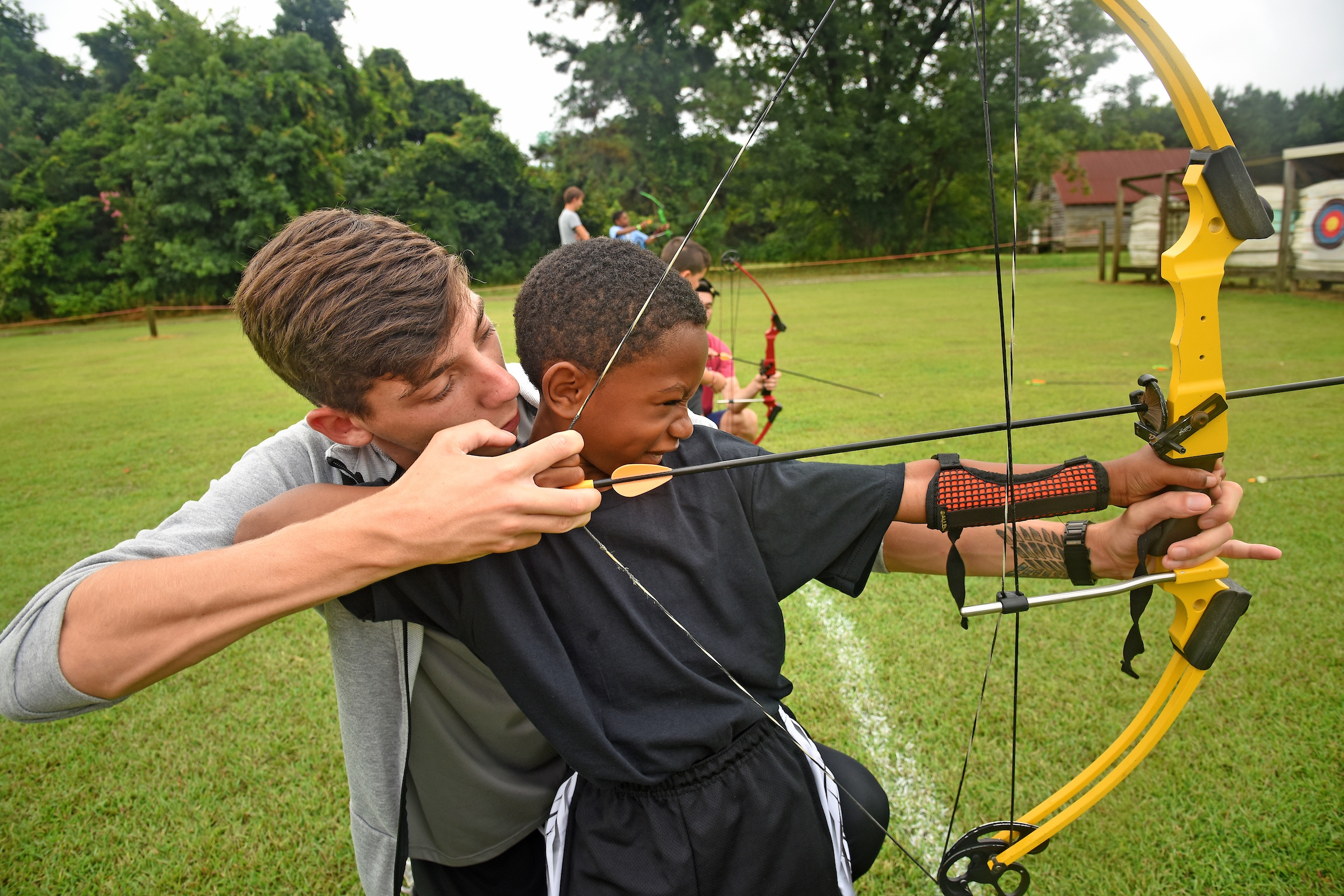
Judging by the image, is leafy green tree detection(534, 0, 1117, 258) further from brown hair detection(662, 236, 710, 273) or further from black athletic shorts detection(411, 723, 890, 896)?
black athletic shorts detection(411, 723, 890, 896)

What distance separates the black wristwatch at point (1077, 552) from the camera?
1312 mm

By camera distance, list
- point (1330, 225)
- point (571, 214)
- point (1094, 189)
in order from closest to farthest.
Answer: point (571, 214) → point (1330, 225) → point (1094, 189)

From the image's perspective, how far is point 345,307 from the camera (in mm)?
1193

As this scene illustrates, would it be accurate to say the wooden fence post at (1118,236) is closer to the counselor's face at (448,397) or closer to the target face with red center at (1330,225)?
the target face with red center at (1330,225)

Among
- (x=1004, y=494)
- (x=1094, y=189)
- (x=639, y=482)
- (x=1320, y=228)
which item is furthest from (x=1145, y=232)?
(x=1094, y=189)

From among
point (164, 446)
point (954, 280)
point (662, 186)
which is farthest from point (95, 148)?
point (954, 280)

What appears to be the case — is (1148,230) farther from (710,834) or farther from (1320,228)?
(710,834)

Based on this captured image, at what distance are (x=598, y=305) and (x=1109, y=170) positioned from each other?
3952 cm

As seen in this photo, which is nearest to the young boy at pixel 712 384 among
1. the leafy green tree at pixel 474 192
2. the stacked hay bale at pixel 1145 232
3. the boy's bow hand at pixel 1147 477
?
the boy's bow hand at pixel 1147 477

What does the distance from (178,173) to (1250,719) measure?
2612 cm

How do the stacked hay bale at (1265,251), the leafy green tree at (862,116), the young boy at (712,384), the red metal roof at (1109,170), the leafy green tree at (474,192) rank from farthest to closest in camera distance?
the red metal roof at (1109,170) < the leafy green tree at (474,192) < the leafy green tree at (862,116) < the stacked hay bale at (1265,251) < the young boy at (712,384)

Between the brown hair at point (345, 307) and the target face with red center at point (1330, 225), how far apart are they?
46.8ft

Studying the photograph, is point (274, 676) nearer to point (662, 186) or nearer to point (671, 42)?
point (662, 186)

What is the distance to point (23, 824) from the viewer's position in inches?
86.8
